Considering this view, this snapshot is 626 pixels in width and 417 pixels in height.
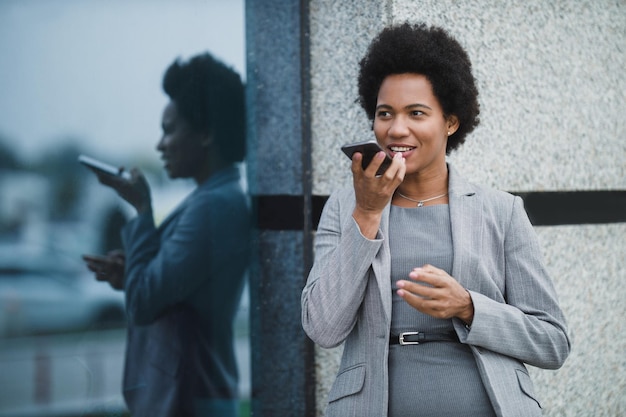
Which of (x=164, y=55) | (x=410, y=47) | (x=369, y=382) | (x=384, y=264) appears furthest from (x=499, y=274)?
(x=164, y=55)

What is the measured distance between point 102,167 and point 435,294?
170 centimetres

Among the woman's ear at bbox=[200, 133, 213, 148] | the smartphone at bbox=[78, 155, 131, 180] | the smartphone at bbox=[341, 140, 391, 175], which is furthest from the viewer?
the woman's ear at bbox=[200, 133, 213, 148]

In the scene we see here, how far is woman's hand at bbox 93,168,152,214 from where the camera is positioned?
3115 mm

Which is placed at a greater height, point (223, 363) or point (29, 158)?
point (29, 158)

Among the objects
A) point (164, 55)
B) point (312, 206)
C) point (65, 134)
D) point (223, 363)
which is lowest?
point (223, 363)

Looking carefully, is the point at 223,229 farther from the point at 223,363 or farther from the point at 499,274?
the point at 499,274

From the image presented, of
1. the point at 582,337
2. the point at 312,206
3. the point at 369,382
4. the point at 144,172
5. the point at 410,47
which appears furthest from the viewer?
the point at 582,337

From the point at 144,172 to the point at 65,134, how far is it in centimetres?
38

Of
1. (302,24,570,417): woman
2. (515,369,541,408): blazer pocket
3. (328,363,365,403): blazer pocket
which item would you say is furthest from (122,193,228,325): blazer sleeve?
(515,369,541,408): blazer pocket

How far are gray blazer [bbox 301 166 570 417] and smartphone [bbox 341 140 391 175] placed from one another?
A: 0.65ft

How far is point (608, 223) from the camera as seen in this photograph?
395 cm

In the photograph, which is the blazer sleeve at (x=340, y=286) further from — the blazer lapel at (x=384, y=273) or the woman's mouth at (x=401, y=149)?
the woman's mouth at (x=401, y=149)

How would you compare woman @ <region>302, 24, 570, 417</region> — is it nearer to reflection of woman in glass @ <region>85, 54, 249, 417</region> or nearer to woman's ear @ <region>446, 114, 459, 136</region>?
woman's ear @ <region>446, 114, 459, 136</region>

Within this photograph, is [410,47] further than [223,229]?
No
